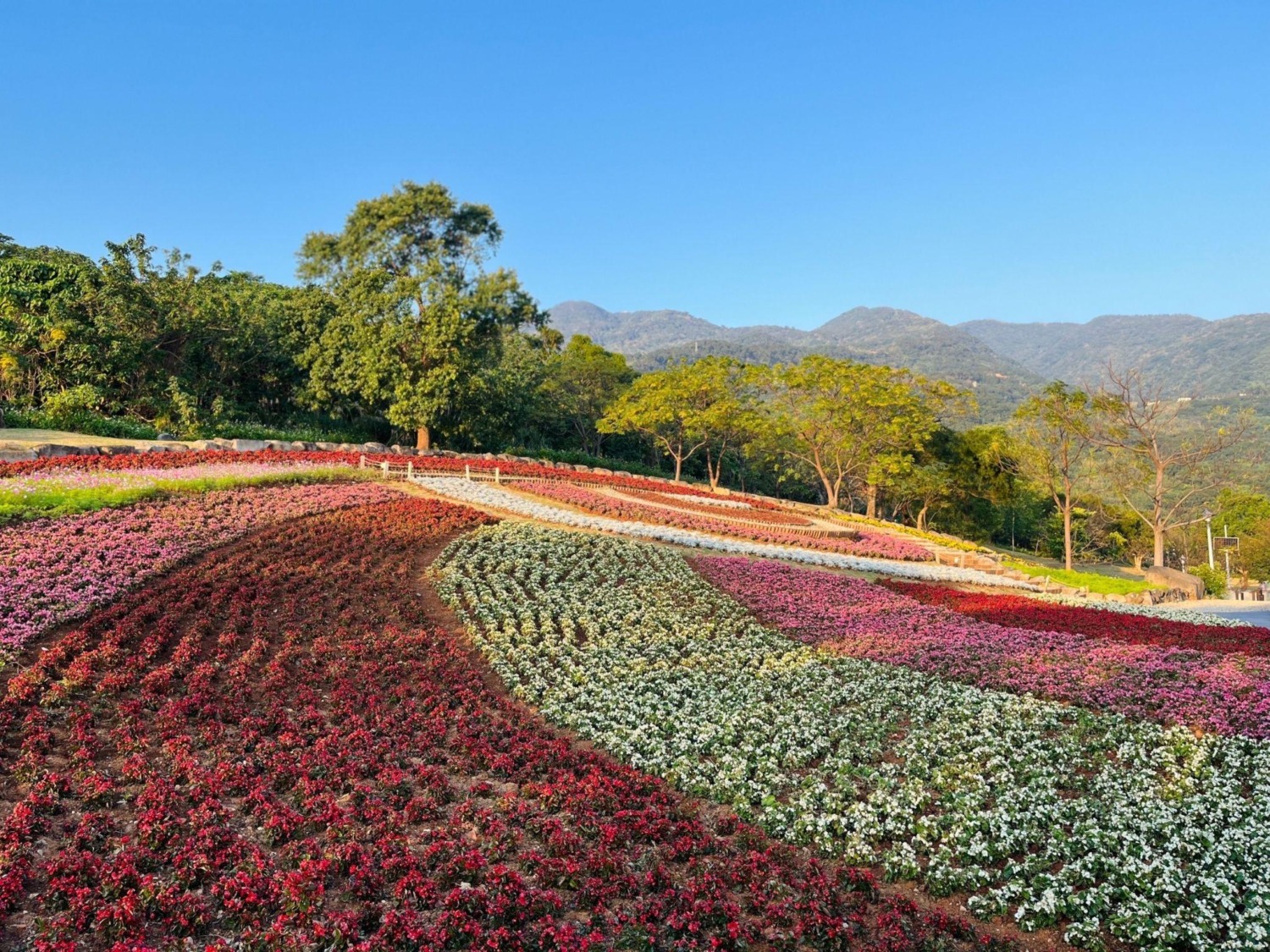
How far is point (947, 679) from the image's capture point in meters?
10.6

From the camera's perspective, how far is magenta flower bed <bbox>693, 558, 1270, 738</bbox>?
9258 mm

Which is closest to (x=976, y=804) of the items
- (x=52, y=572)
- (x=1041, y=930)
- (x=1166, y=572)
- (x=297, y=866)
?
(x=1041, y=930)

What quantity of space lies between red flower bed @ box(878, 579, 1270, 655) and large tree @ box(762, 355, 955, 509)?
21.2 m

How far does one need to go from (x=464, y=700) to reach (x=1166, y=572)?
87.5 feet

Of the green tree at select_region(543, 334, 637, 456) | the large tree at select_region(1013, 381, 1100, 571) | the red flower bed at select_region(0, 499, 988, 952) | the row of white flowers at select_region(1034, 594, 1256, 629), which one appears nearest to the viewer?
the red flower bed at select_region(0, 499, 988, 952)

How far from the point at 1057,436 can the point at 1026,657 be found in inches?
951

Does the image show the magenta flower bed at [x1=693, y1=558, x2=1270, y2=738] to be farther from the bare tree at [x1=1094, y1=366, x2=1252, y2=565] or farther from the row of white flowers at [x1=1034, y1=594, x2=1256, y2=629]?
the bare tree at [x1=1094, y1=366, x2=1252, y2=565]

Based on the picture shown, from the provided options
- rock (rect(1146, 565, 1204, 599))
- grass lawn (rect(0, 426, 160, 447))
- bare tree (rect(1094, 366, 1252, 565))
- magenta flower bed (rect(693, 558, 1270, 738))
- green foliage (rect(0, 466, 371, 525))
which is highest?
bare tree (rect(1094, 366, 1252, 565))

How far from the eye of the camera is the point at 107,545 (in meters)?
13.1

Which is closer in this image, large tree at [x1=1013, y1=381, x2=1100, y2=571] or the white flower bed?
the white flower bed

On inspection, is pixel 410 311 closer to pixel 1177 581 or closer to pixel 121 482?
pixel 121 482

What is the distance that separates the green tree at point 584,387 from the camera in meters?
47.7

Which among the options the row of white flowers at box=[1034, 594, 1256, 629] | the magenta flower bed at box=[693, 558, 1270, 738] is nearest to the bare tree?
the row of white flowers at box=[1034, 594, 1256, 629]

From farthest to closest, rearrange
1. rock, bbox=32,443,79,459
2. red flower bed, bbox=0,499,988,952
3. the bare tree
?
the bare tree < rock, bbox=32,443,79,459 < red flower bed, bbox=0,499,988,952
